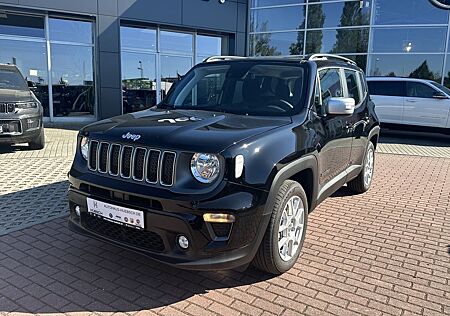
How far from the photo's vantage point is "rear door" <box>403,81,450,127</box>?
11695 mm

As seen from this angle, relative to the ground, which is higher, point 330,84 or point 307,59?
point 307,59

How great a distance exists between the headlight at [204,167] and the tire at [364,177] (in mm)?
3443

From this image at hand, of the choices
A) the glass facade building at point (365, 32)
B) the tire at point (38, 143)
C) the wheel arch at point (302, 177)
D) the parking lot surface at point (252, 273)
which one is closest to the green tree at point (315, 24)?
the glass facade building at point (365, 32)

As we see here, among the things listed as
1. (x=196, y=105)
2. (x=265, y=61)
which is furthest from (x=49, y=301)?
(x=265, y=61)

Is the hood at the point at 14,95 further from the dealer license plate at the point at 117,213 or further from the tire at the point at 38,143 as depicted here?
the dealer license plate at the point at 117,213

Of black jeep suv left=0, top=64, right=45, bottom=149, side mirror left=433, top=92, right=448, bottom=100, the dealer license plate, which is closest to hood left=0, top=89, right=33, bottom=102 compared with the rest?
black jeep suv left=0, top=64, right=45, bottom=149

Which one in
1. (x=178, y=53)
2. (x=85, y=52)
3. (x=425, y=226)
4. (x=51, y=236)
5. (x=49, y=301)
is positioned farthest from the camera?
(x=178, y=53)

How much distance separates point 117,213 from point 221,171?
0.88 meters

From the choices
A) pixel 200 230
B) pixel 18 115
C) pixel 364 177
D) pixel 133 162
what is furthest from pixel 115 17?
pixel 200 230

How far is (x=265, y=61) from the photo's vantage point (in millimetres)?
4230

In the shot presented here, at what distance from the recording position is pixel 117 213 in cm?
297

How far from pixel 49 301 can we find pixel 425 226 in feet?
13.3

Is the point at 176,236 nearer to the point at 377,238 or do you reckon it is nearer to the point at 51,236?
the point at 51,236

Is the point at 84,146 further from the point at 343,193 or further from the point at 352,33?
the point at 352,33
